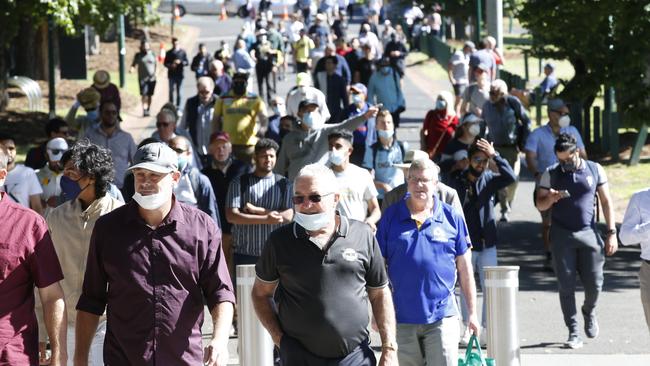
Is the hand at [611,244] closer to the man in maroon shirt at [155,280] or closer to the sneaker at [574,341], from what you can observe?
the sneaker at [574,341]

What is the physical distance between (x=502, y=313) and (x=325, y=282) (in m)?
2.64

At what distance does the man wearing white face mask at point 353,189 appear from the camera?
1179 centimetres

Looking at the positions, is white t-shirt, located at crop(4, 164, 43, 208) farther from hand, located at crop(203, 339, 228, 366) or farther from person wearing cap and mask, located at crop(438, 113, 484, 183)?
hand, located at crop(203, 339, 228, 366)

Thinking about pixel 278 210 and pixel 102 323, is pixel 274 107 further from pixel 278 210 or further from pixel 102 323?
pixel 102 323

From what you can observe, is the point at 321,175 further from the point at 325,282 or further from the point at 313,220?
the point at 325,282

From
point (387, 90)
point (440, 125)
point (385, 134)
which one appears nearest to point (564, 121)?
point (385, 134)

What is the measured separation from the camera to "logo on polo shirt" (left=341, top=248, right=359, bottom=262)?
695 centimetres

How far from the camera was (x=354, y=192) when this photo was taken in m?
11.8

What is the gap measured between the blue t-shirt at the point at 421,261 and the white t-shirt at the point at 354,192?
2.88 metres

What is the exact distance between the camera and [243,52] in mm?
32438

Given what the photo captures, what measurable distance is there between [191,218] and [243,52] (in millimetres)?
25916

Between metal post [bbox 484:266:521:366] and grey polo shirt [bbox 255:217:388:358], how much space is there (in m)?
2.27

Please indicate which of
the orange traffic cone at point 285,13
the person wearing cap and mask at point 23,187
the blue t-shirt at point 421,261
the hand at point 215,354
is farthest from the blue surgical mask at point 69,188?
the orange traffic cone at point 285,13

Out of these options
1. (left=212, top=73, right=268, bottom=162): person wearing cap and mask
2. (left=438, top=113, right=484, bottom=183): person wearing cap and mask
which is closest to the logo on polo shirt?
(left=438, top=113, right=484, bottom=183): person wearing cap and mask
